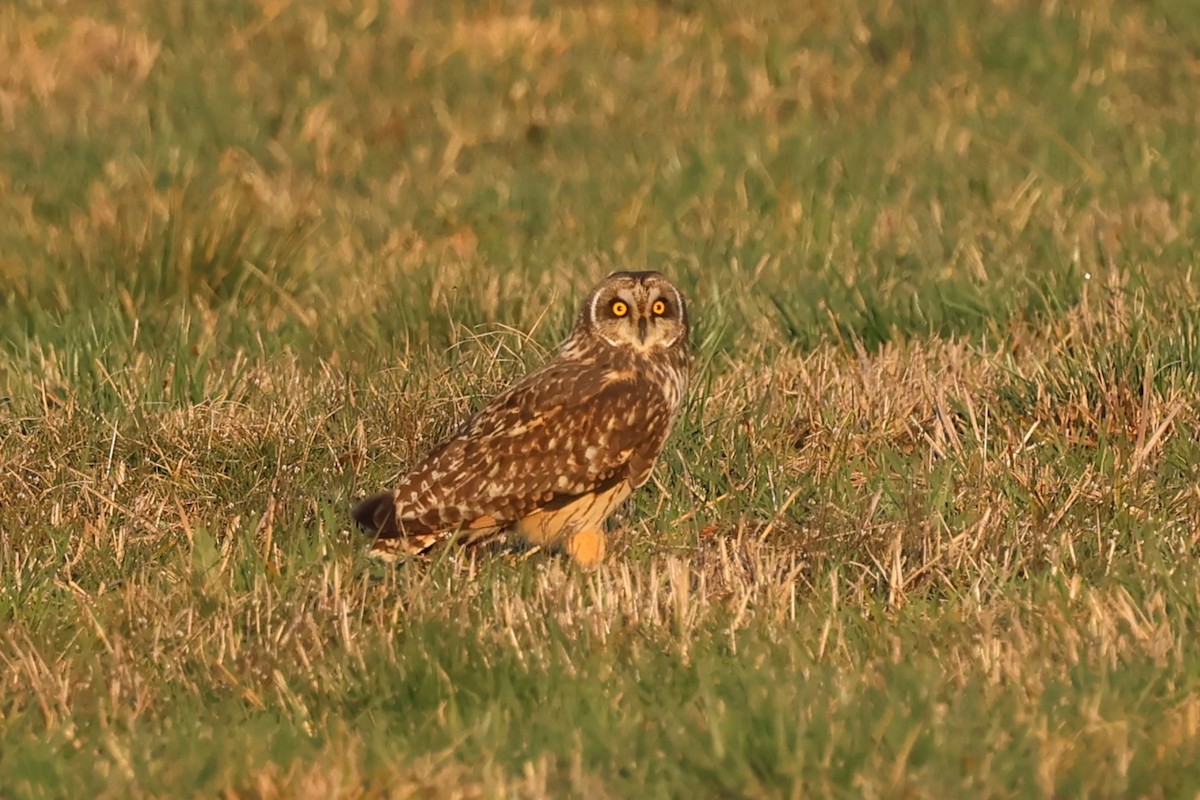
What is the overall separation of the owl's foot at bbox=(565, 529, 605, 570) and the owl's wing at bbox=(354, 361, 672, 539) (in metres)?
0.12

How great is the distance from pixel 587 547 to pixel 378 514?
0.60m

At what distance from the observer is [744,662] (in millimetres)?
4500

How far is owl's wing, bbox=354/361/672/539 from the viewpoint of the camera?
576 centimetres

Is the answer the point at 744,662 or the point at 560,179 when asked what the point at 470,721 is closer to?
the point at 744,662

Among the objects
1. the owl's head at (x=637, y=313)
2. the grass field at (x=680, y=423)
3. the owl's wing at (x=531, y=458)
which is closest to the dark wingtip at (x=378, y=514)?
the owl's wing at (x=531, y=458)

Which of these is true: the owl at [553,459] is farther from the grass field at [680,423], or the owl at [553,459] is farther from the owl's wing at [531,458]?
the grass field at [680,423]

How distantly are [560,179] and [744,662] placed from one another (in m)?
6.36

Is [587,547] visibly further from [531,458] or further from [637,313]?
[637,313]

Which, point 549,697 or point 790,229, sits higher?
point 549,697

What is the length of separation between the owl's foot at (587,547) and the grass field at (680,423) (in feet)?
0.43

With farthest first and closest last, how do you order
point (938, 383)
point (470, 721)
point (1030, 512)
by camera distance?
point (938, 383)
point (1030, 512)
point (470, 721)

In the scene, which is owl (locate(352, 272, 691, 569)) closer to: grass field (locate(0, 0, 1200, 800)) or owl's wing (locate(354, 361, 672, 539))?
owl's wing (locate(354, 361, 672, 539))

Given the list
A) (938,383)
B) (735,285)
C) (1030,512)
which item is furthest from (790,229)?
(1030,512)

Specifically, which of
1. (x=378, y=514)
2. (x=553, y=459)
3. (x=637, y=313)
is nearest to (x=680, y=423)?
(x=637, y=313)
